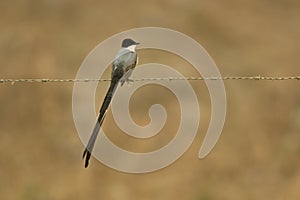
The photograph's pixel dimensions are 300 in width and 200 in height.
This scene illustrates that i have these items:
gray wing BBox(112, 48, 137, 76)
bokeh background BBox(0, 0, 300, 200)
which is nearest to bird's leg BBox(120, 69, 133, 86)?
gray wing BBox(112, 48, 137, 76)

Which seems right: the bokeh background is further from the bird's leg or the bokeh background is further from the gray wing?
the bird's leg

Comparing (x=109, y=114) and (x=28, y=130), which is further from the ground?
(x=109, y=114)

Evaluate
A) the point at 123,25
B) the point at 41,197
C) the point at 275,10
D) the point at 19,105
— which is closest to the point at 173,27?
the point at 123,25

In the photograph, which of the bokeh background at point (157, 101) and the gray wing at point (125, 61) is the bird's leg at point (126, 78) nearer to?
the gray wing at point (125, 61)

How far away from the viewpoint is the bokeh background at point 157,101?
44.4 ft

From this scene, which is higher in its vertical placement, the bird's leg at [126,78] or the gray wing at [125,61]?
the gray wing at [125,61]

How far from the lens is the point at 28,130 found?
571 inches

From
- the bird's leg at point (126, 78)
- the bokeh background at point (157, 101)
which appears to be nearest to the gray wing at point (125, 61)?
the bird's leg at point (126, 78)

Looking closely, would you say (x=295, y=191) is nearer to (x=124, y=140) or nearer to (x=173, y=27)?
(x=124, y=140)

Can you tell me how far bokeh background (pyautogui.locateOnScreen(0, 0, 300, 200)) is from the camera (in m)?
13.5

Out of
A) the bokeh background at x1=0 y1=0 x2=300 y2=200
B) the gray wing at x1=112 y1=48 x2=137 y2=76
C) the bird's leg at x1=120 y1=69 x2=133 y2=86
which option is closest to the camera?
the bird's leg at x1=120 y1=69 x2=133 y2=86

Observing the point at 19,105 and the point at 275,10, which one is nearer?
the point at 19,105

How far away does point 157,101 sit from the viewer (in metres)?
14.8

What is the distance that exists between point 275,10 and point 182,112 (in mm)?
3925
